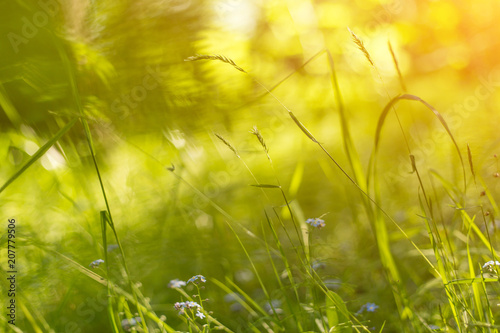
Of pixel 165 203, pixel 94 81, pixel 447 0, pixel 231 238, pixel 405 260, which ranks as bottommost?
pixel 405 260

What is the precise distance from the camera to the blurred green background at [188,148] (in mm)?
1200

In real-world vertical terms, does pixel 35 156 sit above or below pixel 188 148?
above

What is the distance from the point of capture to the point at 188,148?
153cm

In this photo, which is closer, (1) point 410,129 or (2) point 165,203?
(2) point 165,203

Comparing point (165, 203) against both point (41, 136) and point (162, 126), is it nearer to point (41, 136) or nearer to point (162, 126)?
point (162, 126)

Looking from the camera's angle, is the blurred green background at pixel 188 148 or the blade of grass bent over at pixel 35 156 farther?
the blurred green background at pixel 188 148

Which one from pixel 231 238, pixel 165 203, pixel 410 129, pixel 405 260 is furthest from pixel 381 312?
pixel 410 129

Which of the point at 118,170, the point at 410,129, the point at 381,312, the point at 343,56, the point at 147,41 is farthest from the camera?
the point at 343,56

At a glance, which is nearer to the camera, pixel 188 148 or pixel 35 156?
pixel 35 156

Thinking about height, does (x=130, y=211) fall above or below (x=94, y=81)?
below

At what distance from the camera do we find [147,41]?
1.33m

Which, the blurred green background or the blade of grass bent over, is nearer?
the blade of grass bent over

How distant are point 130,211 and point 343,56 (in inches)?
53.5

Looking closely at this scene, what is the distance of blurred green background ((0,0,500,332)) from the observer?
120 centimetres
